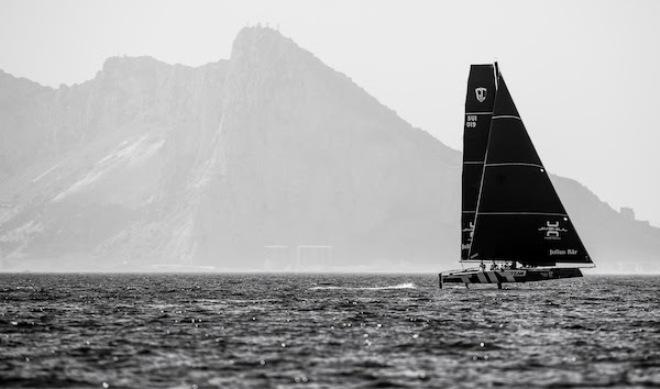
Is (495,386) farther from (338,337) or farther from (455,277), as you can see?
(455,277)

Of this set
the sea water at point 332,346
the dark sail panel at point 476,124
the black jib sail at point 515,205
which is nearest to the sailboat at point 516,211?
the black jib sail at point 515,205

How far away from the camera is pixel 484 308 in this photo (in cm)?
7794

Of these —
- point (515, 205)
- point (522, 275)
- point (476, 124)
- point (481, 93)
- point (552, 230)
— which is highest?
point (481, 93)

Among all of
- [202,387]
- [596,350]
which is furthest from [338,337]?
[202,387]

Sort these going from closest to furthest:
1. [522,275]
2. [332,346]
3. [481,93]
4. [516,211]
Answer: [332,346] < [516,211] < [522,275] < [481,93]

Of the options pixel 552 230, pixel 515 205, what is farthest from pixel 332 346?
pixel 552 230

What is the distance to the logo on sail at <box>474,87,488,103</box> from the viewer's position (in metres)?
97.9

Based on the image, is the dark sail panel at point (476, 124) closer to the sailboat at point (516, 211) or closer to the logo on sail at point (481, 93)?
the logo on sail at point (481, 93)

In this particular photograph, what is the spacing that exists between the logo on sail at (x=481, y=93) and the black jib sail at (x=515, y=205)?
9.20ft

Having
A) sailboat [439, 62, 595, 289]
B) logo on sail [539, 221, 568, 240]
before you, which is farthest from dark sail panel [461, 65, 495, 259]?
logo on sail [539, 221, 568, 240]

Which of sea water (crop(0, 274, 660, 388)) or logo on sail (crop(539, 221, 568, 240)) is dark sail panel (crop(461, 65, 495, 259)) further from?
sea water (crop(0, 274, 660, 388))

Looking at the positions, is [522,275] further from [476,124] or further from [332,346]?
[332,346]

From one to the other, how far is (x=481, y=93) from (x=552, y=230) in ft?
40.1

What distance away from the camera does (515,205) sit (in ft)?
310
